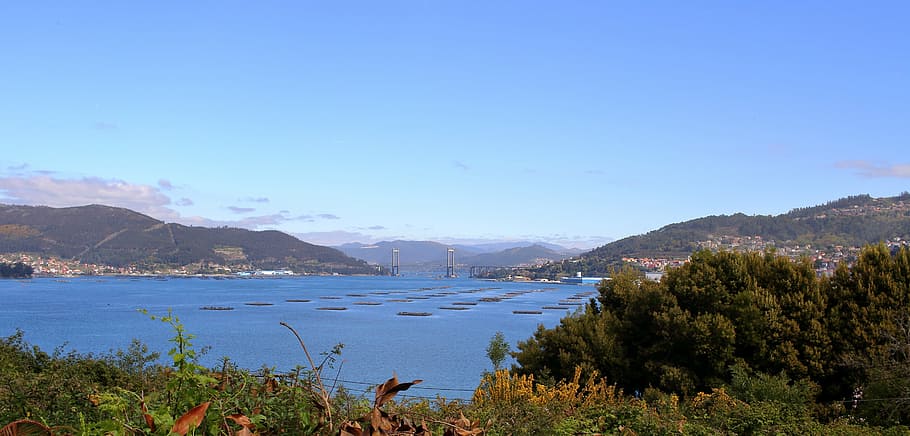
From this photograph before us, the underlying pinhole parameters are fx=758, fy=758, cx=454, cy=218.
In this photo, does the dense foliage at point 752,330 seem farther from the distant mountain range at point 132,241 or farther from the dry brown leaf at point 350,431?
the distant mountain range at point 132,241

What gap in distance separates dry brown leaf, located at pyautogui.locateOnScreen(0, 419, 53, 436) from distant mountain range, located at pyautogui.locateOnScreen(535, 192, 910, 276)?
79.5m

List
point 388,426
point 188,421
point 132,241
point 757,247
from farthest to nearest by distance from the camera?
point 132,241 < point 757,247 < point 388,426 < point 188,421

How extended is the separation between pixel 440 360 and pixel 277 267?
5308 inches

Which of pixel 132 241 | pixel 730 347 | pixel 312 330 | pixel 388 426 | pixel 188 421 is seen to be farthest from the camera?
pixel 132 241

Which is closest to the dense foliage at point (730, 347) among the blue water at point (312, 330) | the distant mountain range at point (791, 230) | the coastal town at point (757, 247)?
the blue water at point (312, 330)

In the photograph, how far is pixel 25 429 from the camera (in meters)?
1.48

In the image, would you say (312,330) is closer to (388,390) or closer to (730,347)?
(730,347)

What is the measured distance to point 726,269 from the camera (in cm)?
1455

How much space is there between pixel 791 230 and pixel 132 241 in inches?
5112

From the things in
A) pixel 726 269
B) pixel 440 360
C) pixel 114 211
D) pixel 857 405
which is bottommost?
pixel 440 360

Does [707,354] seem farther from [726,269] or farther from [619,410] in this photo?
[619,410]

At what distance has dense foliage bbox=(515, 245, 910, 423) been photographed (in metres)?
13.0

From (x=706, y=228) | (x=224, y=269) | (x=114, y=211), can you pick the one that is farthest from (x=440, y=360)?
(x=114, y=211)

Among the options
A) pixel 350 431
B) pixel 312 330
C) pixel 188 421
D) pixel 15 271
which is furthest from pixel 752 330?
pixel 15 271
